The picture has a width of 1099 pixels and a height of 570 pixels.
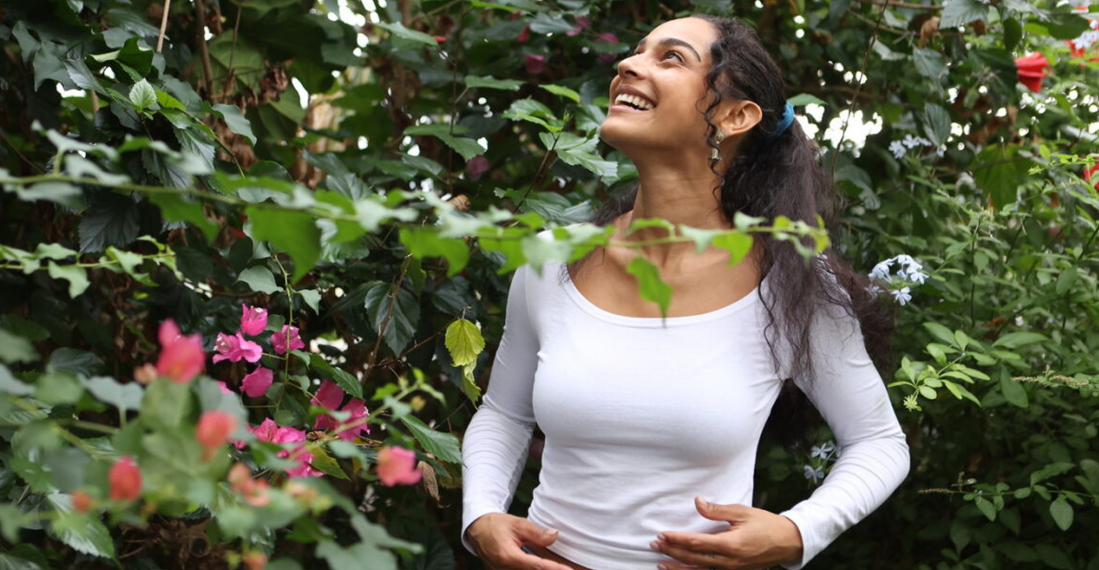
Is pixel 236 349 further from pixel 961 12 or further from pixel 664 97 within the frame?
pixel 961 12

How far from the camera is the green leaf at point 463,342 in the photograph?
4.84 ft

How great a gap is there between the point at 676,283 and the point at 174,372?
83 cm

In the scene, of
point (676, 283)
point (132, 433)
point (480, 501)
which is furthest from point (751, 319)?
point (132, 433)

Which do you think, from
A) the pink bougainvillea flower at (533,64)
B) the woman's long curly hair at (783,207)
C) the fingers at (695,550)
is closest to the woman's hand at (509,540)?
the fingers at (695,550)

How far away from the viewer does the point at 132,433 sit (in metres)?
0.61

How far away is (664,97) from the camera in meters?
1.33

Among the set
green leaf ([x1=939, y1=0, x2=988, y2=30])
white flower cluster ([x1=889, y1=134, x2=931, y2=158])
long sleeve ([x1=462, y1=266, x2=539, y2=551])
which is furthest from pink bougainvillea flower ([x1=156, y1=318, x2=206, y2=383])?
white flower cluster ([x1=889, y1=134, x2=931, y2=158])

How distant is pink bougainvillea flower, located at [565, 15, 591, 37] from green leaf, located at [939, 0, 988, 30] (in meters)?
0.58

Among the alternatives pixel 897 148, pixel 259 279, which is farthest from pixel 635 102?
pixel 897 148

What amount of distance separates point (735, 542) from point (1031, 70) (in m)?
1.10

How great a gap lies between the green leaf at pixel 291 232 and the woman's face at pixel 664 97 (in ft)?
2.02

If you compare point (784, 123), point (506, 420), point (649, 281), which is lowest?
point (506, 420)

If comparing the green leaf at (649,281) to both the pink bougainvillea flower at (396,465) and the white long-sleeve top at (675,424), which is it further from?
the white long-sleeve top at (675,424)

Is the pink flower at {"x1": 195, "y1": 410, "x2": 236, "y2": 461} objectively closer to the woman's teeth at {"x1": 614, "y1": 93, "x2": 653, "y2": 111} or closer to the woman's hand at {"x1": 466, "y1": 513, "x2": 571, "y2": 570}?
the woman's hand at {"x1": 466, "y1": 513, "x2": 571, "y2": 570}
